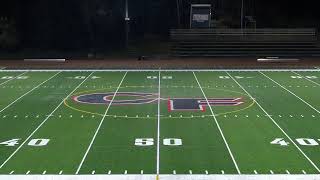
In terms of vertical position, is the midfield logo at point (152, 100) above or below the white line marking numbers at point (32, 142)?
above

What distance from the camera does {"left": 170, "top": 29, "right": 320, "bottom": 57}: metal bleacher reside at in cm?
3206

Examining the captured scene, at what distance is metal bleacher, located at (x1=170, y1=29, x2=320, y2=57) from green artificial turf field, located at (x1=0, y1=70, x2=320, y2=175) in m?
9.41

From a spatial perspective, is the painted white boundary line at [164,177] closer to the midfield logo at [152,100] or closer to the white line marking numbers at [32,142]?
A: the white line marking numbers at [32,142]

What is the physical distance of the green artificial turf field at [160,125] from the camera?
1073 cm

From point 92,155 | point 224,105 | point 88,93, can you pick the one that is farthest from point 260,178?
point 88,93

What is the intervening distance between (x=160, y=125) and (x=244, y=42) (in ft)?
65.7

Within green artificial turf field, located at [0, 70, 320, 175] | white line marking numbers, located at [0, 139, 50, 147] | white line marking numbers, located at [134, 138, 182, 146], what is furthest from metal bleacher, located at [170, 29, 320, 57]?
white line marking numbers, located at [0, 139, 50, 147]

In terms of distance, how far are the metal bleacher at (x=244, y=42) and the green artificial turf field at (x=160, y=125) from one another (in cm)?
941

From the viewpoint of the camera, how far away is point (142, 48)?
1329 inches

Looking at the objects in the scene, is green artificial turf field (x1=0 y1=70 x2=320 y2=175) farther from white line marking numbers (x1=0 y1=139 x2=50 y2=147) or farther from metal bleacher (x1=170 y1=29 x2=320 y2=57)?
metal bleacher (x1=170 y1=29 x2=320 y2=57)

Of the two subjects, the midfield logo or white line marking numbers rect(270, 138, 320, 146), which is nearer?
white line marking numbers rect(270, 138, 320, 146)

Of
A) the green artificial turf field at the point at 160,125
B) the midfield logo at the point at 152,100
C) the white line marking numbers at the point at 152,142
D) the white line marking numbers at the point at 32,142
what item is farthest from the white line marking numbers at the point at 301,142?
the white line marking numbers at the point at 32,142

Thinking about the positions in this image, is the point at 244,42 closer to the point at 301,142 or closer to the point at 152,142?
the point at 301,142

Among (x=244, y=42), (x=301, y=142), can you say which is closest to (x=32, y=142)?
(x=301, y=142)
